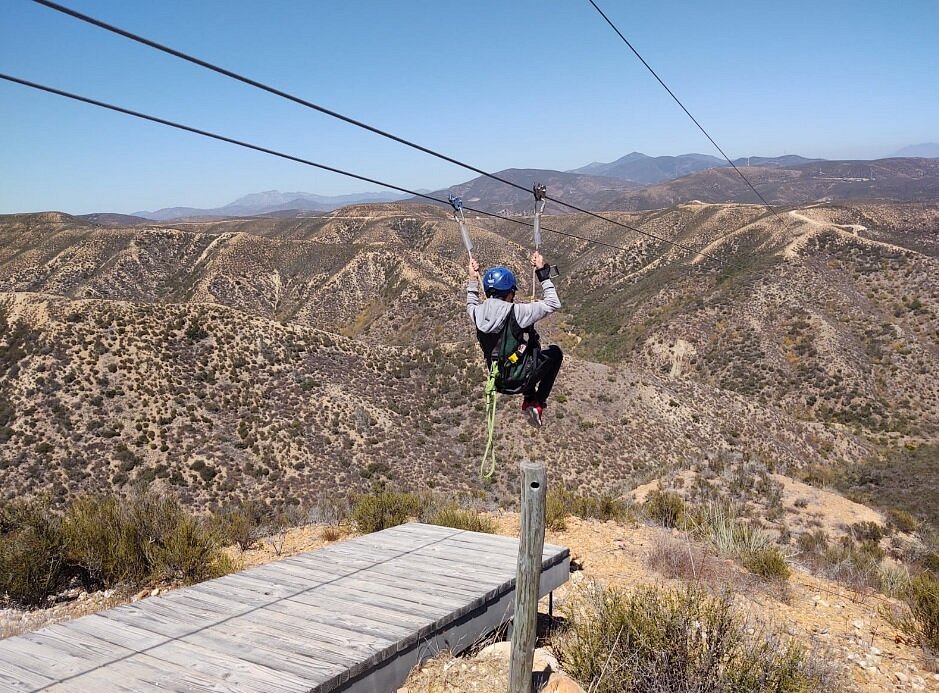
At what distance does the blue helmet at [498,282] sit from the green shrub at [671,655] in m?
3.26

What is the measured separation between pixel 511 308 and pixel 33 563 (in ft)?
26.6

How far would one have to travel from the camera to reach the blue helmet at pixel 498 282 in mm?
6328

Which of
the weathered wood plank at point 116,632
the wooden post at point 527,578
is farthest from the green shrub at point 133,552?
the wooden post at point 527,578

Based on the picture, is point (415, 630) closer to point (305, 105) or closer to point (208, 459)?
point (305, 105)

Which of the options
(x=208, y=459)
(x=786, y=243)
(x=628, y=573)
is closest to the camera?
(x=628, y=573)

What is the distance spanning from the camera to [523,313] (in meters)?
6.07

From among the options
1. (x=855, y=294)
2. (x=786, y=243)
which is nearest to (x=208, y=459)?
(x=855, y=294)

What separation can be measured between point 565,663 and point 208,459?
23.9m

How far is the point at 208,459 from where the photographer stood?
2592cm

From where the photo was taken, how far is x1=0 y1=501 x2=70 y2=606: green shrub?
28.0 feet

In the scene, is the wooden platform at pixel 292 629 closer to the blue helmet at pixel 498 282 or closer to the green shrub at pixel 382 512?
the blue helmet at pixel 498 282

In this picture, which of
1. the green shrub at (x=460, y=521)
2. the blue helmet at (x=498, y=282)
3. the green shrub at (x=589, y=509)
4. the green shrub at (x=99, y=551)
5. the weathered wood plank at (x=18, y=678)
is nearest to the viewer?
the weathered wood plank at (x=18, y=678)

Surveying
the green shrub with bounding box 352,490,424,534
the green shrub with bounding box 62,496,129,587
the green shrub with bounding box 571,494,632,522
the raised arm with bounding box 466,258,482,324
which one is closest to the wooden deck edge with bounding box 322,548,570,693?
the raised arm with bounding box 466,258,482,324

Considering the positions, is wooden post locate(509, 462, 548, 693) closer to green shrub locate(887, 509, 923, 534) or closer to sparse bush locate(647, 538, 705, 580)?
sparse bush locate(647, 538, 705, 580)
